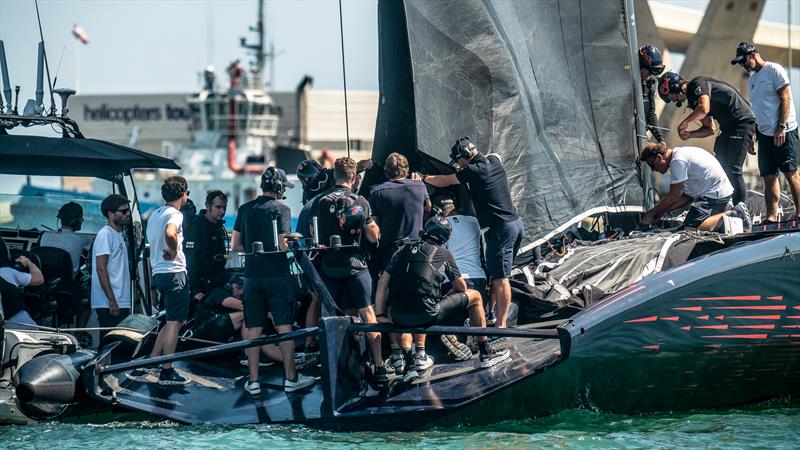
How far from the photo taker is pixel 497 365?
9.25m

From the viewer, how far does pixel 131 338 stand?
10094 millimetres

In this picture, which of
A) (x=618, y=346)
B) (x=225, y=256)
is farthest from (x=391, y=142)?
(x=618, y=346)

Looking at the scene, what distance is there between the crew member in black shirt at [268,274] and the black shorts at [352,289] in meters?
0.37

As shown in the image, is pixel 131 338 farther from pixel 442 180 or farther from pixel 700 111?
pixel 700 111

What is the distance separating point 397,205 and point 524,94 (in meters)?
2.09

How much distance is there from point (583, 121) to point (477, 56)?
56.6 inches

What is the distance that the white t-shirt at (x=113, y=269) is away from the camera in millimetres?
11000

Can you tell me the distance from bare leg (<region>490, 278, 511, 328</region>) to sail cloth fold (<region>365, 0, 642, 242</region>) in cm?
109

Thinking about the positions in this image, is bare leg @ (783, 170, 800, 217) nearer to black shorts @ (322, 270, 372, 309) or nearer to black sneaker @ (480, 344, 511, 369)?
black sneaker @ (480, 344, 511, 369)

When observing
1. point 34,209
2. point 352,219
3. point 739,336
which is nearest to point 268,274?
point 352,219

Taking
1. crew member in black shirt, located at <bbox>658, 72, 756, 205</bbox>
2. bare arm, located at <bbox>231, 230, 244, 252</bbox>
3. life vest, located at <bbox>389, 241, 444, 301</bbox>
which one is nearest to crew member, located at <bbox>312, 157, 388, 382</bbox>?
life vest, located at <bbox>389, 241, 444, 301</bbox>

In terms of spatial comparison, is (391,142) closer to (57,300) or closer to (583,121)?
(583,121)

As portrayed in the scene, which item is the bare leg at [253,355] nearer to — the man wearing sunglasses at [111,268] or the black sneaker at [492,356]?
the black sneaker at [492,356]

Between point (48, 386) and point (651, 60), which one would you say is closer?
point (48, 386)
